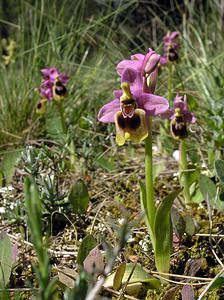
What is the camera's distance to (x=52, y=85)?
2.61m

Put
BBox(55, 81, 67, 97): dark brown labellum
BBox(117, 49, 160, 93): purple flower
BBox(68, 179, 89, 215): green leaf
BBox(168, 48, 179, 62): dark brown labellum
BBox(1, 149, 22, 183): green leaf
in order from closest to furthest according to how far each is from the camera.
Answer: BBox(117, 49, 160, 93): purple flower
BBox(68, 179, 89, 215): green leaf
BBox(1, 149, 22, 183): green leaf
BBox(55, 81, 67, 97): dark brown labellum
BBox(168, 48, 179, 62): dark brown labellum

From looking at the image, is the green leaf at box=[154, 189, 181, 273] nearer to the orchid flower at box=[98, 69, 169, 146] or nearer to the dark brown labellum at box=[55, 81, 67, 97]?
the orchid flower at box=[98, 69, 169, 146]

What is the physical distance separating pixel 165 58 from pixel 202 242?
1.43 m

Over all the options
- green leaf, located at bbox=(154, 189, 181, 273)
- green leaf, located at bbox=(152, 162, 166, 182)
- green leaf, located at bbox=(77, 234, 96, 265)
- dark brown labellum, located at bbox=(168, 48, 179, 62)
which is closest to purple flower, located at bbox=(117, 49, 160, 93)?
green leaf, located at bbox=(154, 189, 181, 273)

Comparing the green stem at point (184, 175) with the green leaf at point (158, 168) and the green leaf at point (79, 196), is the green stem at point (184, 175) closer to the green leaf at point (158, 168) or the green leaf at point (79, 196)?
the green leaf at point (158, 168)

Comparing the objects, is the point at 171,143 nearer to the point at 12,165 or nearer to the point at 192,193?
the point at 192,193

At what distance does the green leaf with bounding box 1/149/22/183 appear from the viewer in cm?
213

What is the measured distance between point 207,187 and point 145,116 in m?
0.52

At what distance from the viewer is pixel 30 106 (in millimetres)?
2867

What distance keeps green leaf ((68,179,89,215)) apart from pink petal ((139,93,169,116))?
0.41 metres

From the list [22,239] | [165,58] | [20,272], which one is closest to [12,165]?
[22,239]

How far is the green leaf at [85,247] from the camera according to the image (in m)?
1.41

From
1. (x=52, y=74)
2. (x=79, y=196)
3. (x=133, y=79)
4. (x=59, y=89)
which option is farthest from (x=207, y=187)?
(x=52, y=74)

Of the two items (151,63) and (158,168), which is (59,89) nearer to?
(158,168)
